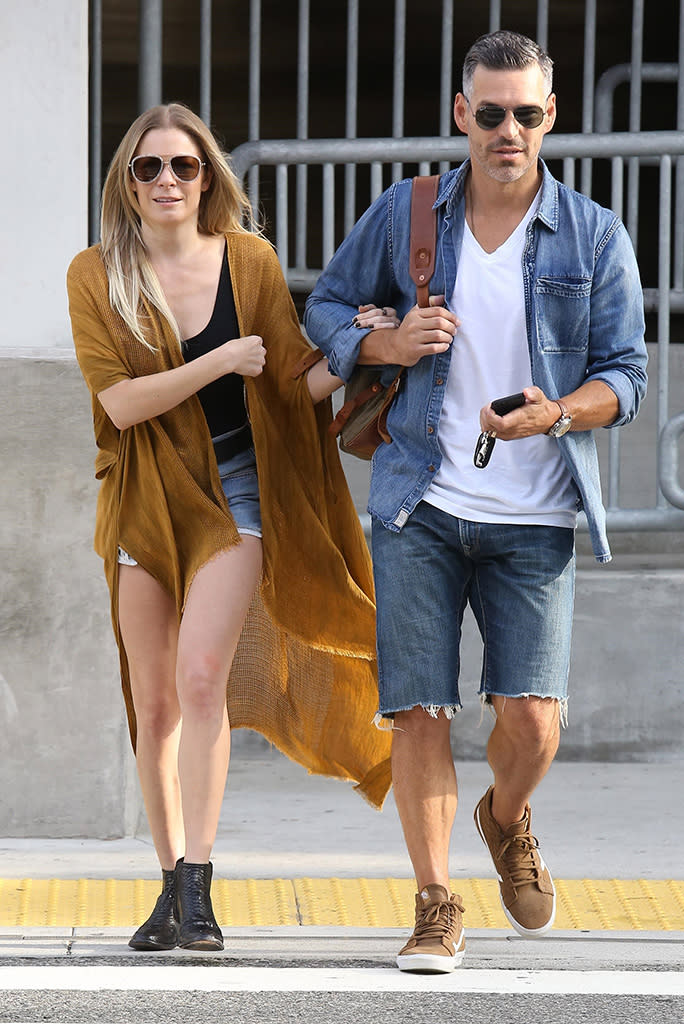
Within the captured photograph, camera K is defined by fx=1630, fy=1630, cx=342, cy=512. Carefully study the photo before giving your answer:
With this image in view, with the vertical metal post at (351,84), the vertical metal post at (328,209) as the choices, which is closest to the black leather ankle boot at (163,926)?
the vertical metal post at (328,209)

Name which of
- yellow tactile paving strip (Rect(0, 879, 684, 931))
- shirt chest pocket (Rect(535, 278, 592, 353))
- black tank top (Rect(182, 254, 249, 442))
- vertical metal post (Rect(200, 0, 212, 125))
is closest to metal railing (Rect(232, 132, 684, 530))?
vertical metal post (Rect(200, 0, 212, 125))

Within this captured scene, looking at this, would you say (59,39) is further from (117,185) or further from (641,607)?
(641,607)

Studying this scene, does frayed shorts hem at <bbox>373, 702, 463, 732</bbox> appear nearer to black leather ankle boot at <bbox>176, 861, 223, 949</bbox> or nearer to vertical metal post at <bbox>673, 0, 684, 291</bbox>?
black leather ankle boot at <bbox>176, 861, 223, 949</bbox>

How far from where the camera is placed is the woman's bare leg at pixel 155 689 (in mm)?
3742

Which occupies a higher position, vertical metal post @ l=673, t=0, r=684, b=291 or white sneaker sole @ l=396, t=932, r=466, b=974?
vertical metal post @ l=673, t=0, r=684, b=291

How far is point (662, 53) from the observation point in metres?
8.09

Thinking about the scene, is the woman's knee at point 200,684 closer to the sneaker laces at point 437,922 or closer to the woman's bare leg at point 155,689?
the woman's bare leg at point 155,689

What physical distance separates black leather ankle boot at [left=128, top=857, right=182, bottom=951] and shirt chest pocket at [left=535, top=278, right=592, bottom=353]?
1433 millimetres

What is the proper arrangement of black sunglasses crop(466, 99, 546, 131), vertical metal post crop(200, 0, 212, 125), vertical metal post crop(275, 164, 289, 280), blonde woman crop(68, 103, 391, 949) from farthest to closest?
vertical metal post crop(200, 0, 212, 125) < vertical metal post crop(275, 164, 289, 280) < blonde woman crop(68, 103, 391, 949) < black sunglasses crop(466, 99, 546, 131)

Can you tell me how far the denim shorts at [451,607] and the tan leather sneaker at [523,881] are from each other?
0.38 meters

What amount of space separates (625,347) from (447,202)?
1.65 ft

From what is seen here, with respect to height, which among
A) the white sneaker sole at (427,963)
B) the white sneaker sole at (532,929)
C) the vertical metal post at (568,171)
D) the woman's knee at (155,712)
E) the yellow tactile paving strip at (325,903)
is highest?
the vertical metal post at (568,171)

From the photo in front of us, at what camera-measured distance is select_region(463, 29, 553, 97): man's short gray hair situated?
3441 millimetres

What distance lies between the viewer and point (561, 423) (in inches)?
134
